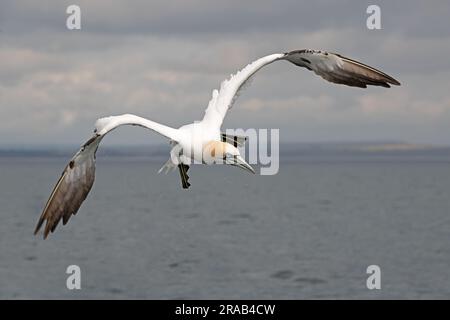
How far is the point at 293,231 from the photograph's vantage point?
600ft

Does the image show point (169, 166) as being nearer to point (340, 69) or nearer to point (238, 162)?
point (238, 162)

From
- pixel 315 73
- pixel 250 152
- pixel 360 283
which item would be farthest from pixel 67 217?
pixel 360 283

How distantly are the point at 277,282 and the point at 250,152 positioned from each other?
108 metres

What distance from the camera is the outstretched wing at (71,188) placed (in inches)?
678

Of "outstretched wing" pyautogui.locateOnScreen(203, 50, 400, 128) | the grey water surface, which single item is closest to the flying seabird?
"outstretched wing" pyautogui.locateOnScreen(203, 50, 400, 128)

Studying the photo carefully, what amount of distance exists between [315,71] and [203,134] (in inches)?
129

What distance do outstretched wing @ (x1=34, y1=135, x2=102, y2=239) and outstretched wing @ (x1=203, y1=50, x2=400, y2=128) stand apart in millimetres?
2534

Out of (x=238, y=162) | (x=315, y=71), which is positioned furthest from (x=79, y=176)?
(x=315, y=71)

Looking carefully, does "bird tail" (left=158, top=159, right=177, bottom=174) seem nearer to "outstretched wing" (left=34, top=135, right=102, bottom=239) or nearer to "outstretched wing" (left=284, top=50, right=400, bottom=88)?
"outstretched wing" (left=34, top=135, right=102, bottom=239)

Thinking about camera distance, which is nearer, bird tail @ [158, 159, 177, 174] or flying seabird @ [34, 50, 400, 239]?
flying seabird @ [34, 50, 400, 239]

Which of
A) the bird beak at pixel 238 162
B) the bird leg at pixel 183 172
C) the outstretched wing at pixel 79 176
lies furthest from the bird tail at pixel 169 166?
the bird beak at pixel 238 162

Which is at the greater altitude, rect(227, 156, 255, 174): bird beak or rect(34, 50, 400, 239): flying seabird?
rect(34, 50, 400, 239): flying seabird

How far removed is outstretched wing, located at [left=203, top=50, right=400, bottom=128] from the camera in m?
17.4
